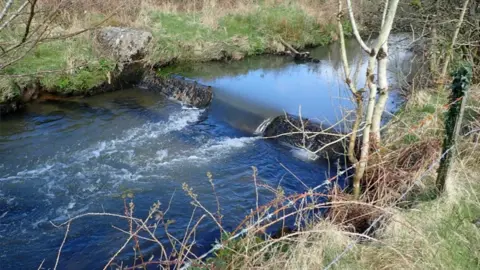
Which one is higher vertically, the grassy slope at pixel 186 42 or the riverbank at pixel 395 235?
the grassy slope at pixel 186 42

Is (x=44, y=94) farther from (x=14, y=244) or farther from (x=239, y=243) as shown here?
(x=239, y=243)

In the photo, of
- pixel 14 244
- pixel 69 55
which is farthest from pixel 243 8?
pixel 14 244

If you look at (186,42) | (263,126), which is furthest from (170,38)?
(263,126)

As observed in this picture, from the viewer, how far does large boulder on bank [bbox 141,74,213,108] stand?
426 inches

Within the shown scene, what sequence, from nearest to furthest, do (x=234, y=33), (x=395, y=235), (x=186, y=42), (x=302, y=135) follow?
(x=395, y=235) → (x=302, y=135) → (x=186, y=42) → (x=234, y=33)

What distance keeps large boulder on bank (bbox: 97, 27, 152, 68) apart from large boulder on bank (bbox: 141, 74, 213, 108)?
82 cm

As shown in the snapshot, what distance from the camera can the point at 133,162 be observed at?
7.52 m

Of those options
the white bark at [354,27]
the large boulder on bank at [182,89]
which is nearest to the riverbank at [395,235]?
the white bark at [354,27]

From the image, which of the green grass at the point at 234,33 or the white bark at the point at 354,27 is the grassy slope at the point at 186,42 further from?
the white bark at the point at 354,27

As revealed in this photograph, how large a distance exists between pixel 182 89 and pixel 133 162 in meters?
4.06

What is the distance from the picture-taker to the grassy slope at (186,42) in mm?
10453

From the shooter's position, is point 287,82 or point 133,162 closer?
point 133,162

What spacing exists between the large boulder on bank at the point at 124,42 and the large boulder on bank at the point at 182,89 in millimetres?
821

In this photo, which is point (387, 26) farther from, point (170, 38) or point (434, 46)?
point (170, 38)
